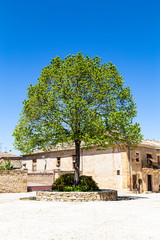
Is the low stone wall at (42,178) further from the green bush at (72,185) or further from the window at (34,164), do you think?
the green bush at (72,185)

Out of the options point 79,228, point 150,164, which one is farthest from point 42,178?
point 79,228

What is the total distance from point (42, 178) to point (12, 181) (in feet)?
23.3

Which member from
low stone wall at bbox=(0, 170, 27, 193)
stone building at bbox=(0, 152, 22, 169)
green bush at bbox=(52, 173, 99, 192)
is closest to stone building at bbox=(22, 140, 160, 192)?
low stone wall at bbox=(0, 170, 27, 193)

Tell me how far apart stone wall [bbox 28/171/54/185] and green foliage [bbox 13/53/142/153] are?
12611 mm

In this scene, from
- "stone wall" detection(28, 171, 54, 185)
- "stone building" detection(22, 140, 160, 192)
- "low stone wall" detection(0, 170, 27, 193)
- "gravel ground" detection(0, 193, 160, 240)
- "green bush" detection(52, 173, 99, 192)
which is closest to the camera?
"gravel ground" detection(0, 193, 160, 240)

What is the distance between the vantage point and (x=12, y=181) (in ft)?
82.9

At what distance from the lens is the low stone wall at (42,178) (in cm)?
3101

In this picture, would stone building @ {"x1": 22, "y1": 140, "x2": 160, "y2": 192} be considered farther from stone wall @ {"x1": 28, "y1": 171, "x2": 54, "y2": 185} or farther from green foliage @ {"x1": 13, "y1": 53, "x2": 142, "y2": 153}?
green foliage @ {"x1": 13, "y1": 53, "x2": 142, "y2": 153}

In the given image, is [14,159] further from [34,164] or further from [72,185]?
[72,185]

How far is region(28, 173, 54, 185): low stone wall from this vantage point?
31006 millimetres

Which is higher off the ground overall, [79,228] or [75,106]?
[75,106]

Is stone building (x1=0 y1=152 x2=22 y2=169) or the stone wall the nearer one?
the stone wall

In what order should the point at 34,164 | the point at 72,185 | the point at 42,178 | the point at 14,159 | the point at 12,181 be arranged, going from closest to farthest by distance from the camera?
the point at 72,185 → the point at 12,181 → the point at 42,178 → the point at 34,164 → the point at 14,159

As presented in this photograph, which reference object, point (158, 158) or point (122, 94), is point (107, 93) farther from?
point (158, 158)
